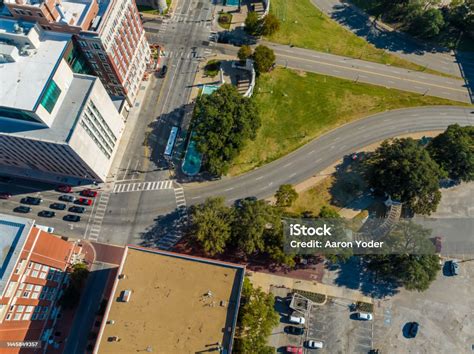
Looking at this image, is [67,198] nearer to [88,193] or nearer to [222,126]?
[88,193]

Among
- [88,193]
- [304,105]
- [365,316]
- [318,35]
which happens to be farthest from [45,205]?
[318,35]

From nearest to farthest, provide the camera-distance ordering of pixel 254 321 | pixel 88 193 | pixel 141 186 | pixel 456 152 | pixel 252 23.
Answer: pixel 254 321
pixel 456 152
pixel 88 193
pixel 141 186
pixel 252 23

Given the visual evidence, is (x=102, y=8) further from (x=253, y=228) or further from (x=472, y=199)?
(x=472, y=199)

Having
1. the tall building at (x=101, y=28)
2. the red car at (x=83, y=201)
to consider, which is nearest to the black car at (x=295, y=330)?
the red car at (x=83, y=201)

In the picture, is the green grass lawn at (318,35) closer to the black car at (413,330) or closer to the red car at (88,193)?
the red car at (88,193)

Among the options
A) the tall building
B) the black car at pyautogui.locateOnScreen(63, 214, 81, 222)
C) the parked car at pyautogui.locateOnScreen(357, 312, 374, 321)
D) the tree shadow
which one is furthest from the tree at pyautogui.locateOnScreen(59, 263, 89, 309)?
the parked car at pyautogui.locateOnScreen(357, 312, 374, 321)

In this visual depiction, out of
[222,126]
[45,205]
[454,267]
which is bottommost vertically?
[45,205]

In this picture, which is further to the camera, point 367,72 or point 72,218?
point 367,72

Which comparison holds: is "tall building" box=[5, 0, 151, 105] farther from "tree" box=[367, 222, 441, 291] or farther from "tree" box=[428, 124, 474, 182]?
"tree" box=[428, 124, 474, 182]

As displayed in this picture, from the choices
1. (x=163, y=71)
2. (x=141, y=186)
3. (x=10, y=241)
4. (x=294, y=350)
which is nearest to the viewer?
(x=10, y=241)
